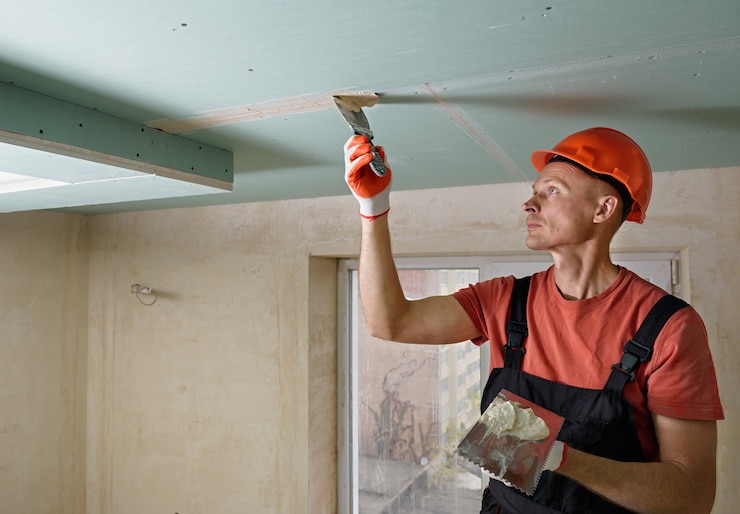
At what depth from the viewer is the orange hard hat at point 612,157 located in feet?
4.14

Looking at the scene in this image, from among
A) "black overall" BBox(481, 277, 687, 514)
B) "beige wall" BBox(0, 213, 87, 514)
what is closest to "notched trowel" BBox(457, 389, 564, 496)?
"black overall" BBox(481, 277, 687, 514)

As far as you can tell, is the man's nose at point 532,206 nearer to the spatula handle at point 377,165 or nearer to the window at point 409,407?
the spatula handle at point 377,165

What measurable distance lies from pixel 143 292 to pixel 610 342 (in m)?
2.43

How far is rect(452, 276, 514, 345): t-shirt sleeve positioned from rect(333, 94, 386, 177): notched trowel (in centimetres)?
44

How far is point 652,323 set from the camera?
1188 millimetres

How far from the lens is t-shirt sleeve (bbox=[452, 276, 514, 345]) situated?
1.45 meters

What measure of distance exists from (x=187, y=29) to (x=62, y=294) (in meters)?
2.59

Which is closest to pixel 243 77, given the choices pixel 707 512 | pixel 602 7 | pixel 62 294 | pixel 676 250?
pixel 602 7

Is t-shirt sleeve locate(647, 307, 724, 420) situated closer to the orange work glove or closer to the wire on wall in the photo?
the orange work glove

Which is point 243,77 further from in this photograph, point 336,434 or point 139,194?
point 336,434

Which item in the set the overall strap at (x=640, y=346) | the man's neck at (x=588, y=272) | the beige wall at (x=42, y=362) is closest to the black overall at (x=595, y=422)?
the overall strap at (x=640, y=346)

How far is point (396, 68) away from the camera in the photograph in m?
1.04

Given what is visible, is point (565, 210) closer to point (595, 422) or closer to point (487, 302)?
point (487, 302)

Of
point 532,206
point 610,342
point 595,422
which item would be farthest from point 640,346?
point 532,206
